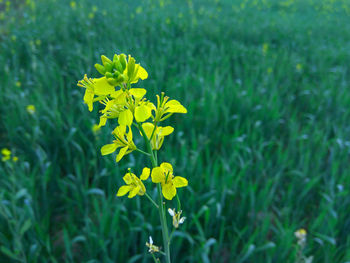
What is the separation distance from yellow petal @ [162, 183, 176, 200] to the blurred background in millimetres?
120

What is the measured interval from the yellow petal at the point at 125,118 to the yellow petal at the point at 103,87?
7 cm

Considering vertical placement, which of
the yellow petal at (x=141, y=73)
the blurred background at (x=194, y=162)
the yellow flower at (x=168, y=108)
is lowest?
the blurred background at (x=194, y=162)

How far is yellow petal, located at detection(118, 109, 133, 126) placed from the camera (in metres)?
0.63

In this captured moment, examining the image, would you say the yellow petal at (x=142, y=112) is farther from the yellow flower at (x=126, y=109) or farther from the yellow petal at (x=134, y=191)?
the yellow petal at (x=134, y=191)

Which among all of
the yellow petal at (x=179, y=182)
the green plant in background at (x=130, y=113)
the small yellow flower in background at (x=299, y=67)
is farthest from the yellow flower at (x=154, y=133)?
the small yellow flower in background at (x=299, y=67)

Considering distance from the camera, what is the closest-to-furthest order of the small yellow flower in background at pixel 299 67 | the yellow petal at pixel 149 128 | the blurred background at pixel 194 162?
the yellow petal at pixel 149 128 < the blurred background at pixel 194 162 < the small yellow flower in background at pixel 299 67

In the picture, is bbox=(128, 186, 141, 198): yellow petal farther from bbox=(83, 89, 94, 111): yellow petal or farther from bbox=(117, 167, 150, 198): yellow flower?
bbox=(83, 89, 94, 111): yellow petal

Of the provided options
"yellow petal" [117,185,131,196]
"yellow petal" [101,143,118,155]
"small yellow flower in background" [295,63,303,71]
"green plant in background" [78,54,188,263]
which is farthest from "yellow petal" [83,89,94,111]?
"small yellow flower in background" [295,63,303,71]

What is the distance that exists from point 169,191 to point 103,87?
1.03ft

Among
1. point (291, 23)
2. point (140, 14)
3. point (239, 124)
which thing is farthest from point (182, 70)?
point (291, 23)

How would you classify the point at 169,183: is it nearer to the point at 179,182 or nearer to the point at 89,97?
the point at 179,182

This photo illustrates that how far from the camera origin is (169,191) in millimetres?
698

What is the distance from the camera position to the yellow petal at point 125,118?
2.06 ft

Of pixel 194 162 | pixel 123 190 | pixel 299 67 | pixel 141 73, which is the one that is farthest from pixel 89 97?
pixel 299 67
